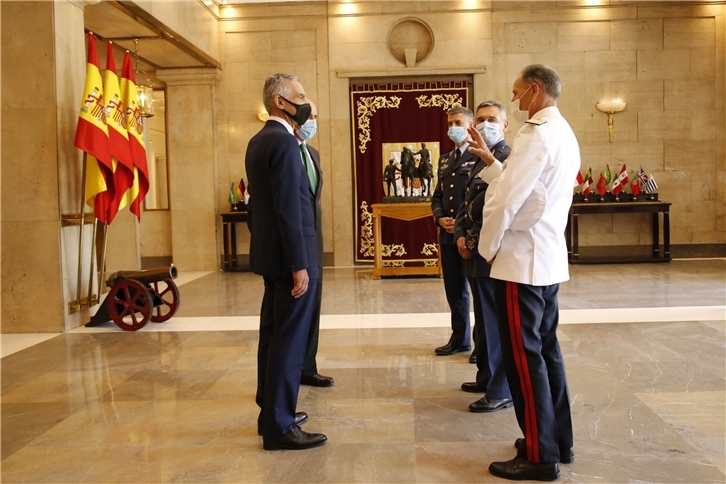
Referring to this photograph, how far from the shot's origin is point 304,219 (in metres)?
3.15

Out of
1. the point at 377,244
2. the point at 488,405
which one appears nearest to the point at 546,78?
the point at 488,405

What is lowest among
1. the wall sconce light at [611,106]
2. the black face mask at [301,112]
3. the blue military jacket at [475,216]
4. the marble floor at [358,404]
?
the marble floor at [358,404]

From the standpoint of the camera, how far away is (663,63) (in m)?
11.2

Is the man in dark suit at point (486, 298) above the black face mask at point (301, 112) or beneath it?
beneath

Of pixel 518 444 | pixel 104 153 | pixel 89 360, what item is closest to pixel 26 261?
pixel 104 153

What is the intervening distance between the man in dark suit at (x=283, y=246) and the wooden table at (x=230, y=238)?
799 centimetres

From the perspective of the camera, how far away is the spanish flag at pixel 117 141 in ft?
21.3

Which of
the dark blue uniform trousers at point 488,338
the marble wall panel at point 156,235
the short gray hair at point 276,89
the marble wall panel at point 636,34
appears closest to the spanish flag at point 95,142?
the short gray hair at point 276,89

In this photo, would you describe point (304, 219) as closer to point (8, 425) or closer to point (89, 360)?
point (8, 425)

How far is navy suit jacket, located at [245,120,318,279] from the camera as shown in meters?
3.02

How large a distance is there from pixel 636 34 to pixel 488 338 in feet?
29.8

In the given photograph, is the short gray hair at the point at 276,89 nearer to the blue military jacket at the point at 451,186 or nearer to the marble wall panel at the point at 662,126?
the blue military jacket at the point at 451,186

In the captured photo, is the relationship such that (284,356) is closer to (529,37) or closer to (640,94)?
(529,37)

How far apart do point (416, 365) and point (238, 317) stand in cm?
256
